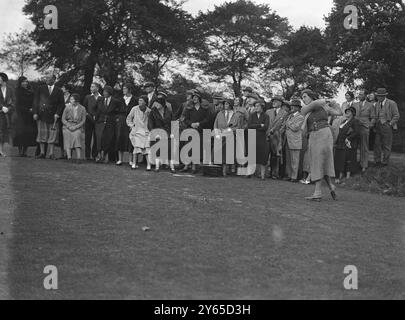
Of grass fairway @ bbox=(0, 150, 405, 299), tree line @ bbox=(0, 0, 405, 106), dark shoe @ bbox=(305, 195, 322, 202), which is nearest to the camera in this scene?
grass fairway @ bbox=(0, 150, 405, 299)

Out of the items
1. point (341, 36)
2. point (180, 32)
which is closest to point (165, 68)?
point (180, 32)

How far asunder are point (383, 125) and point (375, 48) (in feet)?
64.1

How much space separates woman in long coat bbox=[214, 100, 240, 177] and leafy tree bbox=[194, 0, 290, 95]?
22449 millimetres

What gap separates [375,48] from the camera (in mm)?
35438

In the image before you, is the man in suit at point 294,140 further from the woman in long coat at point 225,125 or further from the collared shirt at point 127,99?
the collared shirt at point 127,99

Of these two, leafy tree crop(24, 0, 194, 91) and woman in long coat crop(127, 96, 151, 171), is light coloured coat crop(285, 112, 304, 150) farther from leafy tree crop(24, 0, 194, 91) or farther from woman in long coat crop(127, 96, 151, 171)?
leafy tree crop(24, 0, 194, 91)

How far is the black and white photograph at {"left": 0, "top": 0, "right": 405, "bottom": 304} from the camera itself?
→ 6.37m

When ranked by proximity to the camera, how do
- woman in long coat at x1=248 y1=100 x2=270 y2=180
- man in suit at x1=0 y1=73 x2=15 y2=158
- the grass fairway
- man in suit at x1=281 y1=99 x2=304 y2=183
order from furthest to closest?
man in suit at x1=0 y1=73 x2=15 y2=158
woman in long coat at x1=248 y1=100 x2=270 y2=180
man in suit at x1=281 y1=99 x2=304 y2=183
the grass fairway

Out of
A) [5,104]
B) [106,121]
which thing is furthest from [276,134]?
[5,104]

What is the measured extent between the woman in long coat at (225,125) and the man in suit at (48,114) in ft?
13.3

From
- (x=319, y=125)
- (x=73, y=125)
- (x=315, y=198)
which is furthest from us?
(x=73, y=125)

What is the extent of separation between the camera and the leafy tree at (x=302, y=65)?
37.6 metres

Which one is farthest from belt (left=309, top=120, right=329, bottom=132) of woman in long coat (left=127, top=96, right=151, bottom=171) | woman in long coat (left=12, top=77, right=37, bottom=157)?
woman in long coat (left=12, top=77, right=37, bottom=157)

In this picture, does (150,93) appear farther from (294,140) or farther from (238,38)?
(238,38)
